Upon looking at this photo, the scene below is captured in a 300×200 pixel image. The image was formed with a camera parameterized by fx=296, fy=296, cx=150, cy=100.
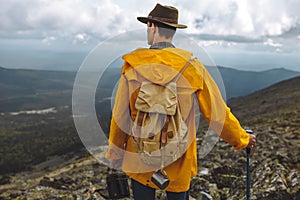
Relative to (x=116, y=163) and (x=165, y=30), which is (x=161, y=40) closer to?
(x=165, y=30)

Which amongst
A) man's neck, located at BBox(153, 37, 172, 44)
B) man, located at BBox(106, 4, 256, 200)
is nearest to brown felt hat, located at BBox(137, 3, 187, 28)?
man, located at BBox(106, 4, 256, 200)

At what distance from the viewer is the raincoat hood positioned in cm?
340

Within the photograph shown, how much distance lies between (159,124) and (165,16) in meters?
1.33

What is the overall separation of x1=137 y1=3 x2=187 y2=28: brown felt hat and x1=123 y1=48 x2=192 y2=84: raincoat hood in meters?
0.40

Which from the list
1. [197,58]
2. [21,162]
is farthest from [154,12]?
[21,162]

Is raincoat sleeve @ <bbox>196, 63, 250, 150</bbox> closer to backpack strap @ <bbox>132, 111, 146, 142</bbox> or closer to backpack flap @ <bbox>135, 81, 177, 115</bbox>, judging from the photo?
backpack flap @ <bbox>135, 81, 177, 115</bbox>

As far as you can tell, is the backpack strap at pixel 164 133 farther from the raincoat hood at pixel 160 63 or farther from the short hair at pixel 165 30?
the short hair at pixel 165 30

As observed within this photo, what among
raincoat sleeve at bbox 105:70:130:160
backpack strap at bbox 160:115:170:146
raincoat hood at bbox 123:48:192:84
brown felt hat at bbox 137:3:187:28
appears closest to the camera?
raincoat hood at bbox 123:48:192:84

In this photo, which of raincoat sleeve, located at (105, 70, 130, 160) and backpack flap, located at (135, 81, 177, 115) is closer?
backpack flap, located at (135, 81, 177, 115)

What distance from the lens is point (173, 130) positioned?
3.55 metres

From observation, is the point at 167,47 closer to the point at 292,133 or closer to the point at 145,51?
the point at 145,51

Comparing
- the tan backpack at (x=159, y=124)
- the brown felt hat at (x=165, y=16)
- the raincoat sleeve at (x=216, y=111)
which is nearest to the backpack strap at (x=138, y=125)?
the tan backpack at (x=159, y=124)

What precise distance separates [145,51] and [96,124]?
120 centimetres

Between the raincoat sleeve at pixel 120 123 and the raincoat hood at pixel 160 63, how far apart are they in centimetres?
35
